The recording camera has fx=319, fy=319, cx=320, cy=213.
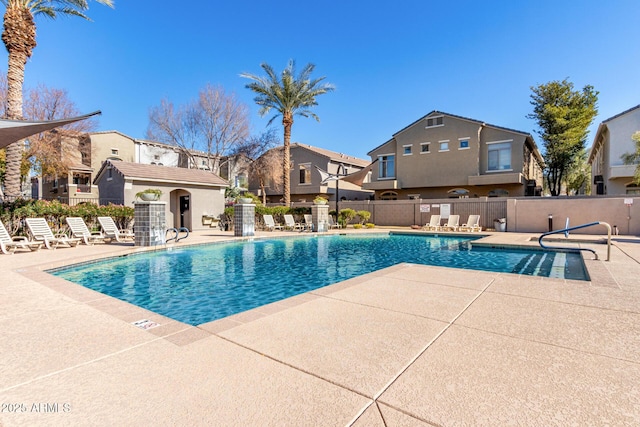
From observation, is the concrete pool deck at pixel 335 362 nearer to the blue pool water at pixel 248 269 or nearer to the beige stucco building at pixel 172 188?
the blue pool water at pixel 248 269

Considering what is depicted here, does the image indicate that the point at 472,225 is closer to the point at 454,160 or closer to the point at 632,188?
the point at 454,160

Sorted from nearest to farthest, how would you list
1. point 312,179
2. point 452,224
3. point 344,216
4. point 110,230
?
point 110,230 → point 452,224 → point 344,216 → point 312,179

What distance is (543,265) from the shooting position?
901cm

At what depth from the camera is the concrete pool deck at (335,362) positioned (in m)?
2.01

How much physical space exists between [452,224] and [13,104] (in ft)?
71.0

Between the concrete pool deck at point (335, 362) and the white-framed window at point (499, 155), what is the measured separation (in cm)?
2125

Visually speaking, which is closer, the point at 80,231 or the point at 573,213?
the point at 80,231

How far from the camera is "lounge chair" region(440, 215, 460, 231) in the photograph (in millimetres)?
18625

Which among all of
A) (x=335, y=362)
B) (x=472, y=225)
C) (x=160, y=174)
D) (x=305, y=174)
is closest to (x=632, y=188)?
(x=472, y=225)

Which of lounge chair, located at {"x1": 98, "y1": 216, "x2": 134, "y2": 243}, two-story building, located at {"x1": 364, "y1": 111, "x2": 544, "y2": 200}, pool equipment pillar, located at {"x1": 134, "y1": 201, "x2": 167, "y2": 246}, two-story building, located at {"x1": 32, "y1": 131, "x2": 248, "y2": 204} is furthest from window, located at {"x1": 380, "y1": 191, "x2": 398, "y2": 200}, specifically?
lounge chair, located at {"x1": 98, "y1": 216, "x2": 134, "y2": 243}

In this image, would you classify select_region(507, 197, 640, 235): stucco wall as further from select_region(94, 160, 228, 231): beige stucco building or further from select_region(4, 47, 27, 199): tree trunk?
select_region(4, 47, 27, 199): tree trunk

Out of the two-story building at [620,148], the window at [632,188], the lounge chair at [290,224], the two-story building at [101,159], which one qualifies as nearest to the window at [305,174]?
the two-story building at [101,159]

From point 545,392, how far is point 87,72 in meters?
29.4

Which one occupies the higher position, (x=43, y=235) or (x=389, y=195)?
(x=389, y=195)
